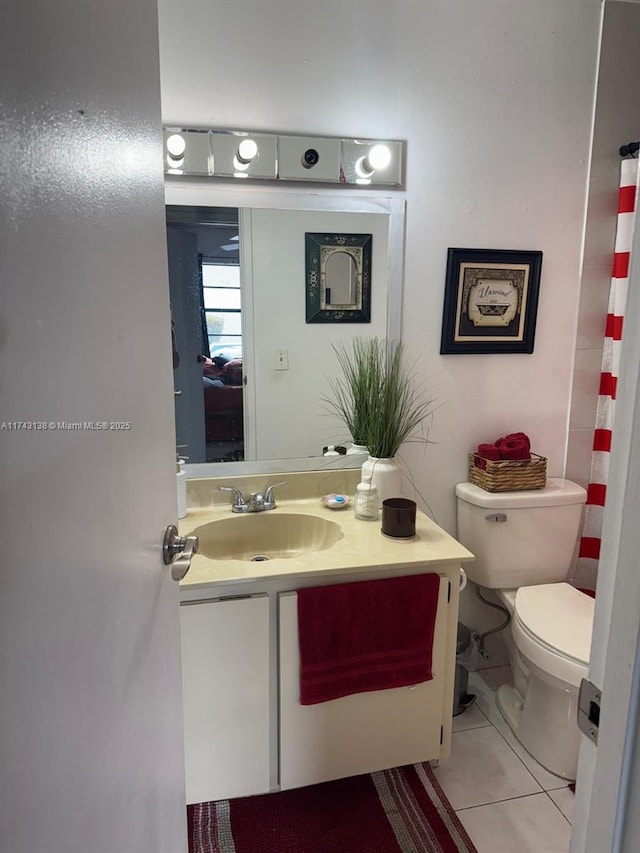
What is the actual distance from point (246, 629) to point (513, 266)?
59.8 inches

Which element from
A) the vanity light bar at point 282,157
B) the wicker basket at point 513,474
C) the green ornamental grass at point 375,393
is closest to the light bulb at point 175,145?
the vanity light bar at point 282,157

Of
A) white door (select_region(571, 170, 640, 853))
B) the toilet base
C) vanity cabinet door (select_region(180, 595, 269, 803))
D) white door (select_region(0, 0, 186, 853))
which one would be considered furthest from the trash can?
white door (select_region(571, 170, 640, 853))

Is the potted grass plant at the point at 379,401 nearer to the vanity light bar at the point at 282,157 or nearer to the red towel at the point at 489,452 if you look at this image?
the red towel at the point at 489,452

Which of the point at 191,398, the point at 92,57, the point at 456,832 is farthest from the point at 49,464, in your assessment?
the point at 456,832

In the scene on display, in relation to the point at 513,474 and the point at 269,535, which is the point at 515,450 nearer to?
the point at 513,474

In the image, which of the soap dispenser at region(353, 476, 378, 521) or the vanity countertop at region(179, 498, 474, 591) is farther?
the soap dispenser at region(353, 476, 378, 521)

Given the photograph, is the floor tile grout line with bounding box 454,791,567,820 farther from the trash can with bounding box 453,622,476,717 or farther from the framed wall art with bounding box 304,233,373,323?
the framed wall art with bounding box 304,233,373,323

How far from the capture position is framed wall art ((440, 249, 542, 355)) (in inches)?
77.6

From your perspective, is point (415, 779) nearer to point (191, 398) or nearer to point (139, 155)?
point (191, 398)

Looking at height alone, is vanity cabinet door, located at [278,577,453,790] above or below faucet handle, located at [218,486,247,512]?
below

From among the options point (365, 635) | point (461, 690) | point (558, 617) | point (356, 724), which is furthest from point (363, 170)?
point (461, 690)

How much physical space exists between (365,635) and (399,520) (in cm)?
34

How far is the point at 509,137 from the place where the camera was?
192 cm

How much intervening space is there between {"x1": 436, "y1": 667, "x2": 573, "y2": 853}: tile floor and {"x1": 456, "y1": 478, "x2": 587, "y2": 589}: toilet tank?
499 millimetres
